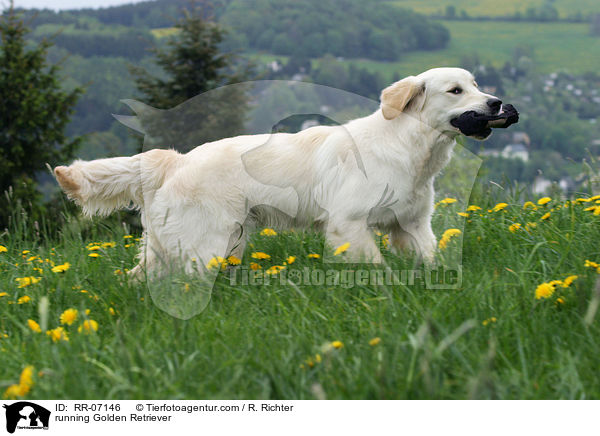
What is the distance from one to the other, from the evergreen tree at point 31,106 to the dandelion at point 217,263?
20.9 meters

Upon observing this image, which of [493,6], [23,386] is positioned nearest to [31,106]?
[23,386]

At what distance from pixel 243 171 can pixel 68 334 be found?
1687 mm

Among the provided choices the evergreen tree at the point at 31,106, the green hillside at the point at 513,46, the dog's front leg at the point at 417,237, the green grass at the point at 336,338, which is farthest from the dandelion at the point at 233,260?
the green hillside at the point at 513,46

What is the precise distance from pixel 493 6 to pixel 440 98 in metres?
103

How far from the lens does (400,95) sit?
387cm

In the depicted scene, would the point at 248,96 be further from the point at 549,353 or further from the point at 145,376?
the point at 549,353

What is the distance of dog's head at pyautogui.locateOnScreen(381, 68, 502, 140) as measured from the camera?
3760mm

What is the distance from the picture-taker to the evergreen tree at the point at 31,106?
23.0m

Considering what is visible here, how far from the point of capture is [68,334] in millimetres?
2770

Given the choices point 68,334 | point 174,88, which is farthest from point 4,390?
point 174,88

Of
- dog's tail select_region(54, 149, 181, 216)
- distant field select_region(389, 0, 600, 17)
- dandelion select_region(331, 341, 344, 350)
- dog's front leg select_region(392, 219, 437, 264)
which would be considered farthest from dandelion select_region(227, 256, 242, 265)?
distant field select_region(389, 0, 600, 17)

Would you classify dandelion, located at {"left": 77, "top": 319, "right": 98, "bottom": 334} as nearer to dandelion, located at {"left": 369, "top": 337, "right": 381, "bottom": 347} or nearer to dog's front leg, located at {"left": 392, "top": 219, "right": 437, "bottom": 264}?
dandelion, located at {"left": 369, "top": 337, "right": 381, "bottom": 347}

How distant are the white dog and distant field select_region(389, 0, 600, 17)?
305 ft

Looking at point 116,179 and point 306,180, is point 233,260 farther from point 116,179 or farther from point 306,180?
point 116,179
